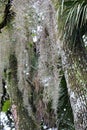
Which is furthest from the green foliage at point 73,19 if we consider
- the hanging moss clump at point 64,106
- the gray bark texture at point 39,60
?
the hanging moss clump at point 64,106

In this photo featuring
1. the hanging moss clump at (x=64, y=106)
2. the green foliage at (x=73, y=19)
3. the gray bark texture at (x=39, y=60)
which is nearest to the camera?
the gray bark texture at (x=39, y=60)

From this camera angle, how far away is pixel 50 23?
2.62m

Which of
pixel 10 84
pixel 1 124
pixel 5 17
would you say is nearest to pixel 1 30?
pixel 5 17

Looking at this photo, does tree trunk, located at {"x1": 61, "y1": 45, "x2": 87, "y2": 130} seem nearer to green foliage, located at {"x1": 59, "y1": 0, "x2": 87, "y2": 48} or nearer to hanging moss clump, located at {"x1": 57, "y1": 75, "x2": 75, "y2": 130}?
green foliage, located at {"x1": 59, "y1": 0, "x2": 87, "y2": 48}

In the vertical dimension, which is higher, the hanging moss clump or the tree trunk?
the tree trunk

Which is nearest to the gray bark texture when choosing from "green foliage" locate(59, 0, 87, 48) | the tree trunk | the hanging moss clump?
the tree trunk

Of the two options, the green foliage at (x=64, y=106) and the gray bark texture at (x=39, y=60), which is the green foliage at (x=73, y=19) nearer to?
Result: the gray bark texture at (x=39, y=60)

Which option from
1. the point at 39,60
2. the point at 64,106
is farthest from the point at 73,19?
the point at 64,106

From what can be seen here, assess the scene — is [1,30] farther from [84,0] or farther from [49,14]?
[84,0]

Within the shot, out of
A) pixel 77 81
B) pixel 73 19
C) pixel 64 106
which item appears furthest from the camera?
pixel 64 106

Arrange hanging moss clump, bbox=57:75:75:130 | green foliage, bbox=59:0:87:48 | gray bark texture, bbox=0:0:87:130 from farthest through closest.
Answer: hanging moss clump, bbox=57:75:75:130 < green foliage, bbox=59:0:87:48 < gray bark texture, bbox=0:0:87:130

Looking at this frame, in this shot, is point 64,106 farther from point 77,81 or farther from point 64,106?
point 77,81

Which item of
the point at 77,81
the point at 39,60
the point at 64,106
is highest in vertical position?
the point at 39,60

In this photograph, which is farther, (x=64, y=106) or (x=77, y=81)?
(x=64, y=106)
